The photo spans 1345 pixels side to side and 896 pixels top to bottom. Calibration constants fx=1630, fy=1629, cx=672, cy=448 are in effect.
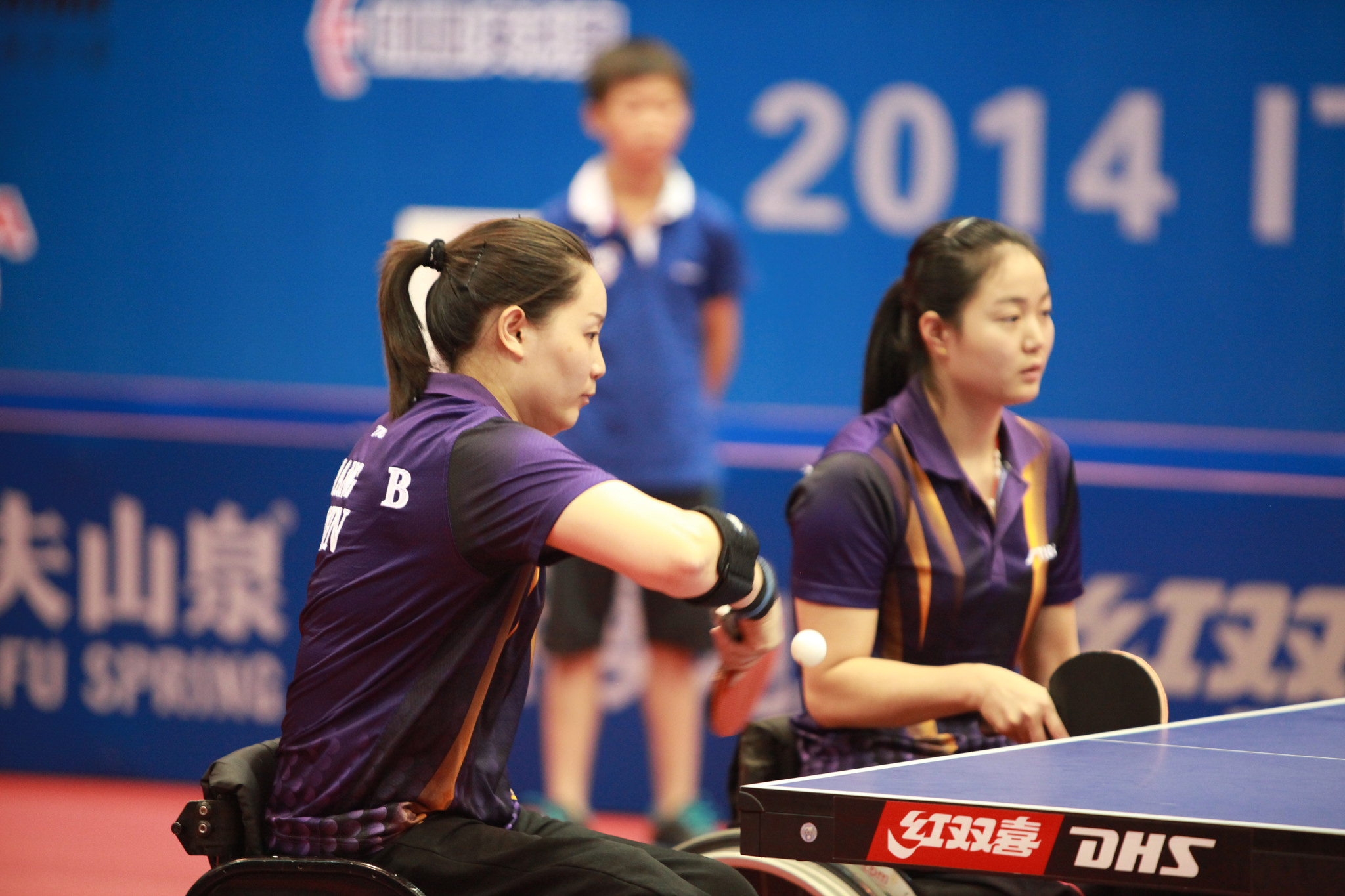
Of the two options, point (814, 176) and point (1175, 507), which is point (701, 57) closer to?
point (814, 176)

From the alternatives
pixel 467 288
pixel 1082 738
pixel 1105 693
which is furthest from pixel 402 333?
pixel 1105 693

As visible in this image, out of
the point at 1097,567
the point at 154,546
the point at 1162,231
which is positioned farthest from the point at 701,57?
the point at 154,546

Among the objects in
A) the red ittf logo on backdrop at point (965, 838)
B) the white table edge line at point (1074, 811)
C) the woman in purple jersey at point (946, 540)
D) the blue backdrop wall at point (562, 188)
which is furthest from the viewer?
the blue backdrop wall at point (562, 188)

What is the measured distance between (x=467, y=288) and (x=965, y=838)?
3.28ft

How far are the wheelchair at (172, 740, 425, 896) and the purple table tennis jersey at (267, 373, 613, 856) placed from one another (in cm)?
4

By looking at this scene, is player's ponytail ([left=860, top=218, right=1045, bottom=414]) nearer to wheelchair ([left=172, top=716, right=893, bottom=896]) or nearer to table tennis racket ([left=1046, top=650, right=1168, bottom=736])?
table tennis racket ([left=1046, top=650, right=1168, bottom=736])

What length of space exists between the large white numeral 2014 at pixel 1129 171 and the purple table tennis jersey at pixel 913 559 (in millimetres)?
2481

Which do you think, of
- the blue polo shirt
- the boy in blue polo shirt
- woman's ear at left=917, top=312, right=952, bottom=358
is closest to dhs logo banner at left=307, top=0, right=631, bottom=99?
the boy in blue polo shirt

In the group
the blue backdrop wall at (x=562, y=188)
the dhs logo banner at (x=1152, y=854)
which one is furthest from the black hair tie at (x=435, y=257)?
the blue backdrop wall at (x=562, y=188)

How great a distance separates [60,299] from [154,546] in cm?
98

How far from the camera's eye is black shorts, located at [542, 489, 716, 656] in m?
4.65

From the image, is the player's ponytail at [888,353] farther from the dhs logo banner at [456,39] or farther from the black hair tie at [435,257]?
the dhs logo banner at [456,39]

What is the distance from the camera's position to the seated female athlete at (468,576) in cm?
A: 204

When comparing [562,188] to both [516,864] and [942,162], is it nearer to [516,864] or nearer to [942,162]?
[942,162]
